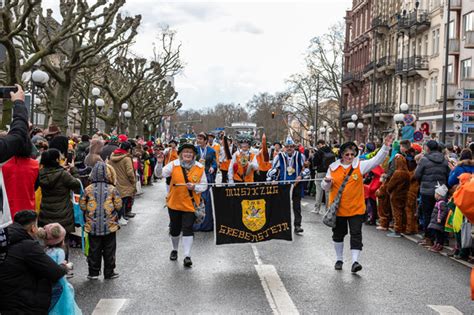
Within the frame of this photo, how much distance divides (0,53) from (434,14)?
3424 cm

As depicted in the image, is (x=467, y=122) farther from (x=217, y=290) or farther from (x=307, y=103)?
(x=307, y=103)

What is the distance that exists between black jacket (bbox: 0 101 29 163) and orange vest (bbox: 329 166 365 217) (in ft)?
19.6

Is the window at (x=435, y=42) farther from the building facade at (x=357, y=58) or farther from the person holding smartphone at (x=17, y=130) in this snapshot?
the person holding smartphone at (x=17, y=130)

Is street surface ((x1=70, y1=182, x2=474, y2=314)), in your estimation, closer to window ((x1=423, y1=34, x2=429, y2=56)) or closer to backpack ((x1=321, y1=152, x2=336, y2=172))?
backpack ((x1=321, y1=152, x2=336, y2=172))

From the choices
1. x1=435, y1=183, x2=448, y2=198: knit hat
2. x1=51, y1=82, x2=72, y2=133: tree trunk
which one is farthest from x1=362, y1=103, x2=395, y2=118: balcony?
x1=435, y1=183, x2=448, y2=198: knit hat

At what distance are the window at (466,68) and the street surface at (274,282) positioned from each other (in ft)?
105

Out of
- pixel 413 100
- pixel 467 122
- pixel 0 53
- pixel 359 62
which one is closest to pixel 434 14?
pixel 413 100

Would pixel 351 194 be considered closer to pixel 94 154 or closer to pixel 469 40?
pixel 94 154

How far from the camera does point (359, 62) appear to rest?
2884 inches

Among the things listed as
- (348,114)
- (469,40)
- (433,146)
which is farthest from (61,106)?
(348,114)

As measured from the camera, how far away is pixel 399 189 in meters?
14.9

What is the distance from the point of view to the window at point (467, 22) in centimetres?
4197

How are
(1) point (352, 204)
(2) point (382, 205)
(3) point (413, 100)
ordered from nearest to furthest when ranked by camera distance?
(1) point (352, 204)
(2) point (382, 205)
(3) point (413, 100)

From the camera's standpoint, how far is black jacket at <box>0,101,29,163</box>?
16.5 ft
